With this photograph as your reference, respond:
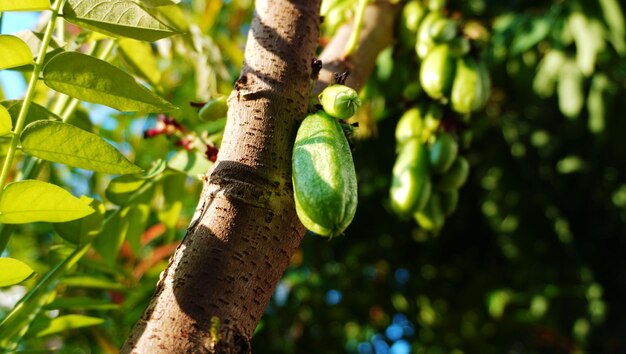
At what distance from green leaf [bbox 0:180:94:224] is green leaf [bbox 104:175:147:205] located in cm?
29

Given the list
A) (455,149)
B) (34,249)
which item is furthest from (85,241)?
(34,249)

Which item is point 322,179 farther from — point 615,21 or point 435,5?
point 615,21

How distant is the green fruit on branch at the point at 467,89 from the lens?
4.41ft

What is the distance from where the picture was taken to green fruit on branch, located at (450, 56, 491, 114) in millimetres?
1343

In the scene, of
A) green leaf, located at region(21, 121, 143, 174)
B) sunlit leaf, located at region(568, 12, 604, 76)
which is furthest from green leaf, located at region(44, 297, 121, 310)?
sunlit leaf, located at region(568, 12, 604, 76)

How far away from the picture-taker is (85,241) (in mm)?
960

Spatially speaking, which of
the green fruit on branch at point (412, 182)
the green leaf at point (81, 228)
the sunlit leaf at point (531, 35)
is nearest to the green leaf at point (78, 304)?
the green leaf at point (81, 228)

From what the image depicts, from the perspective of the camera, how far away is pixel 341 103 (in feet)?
2.75

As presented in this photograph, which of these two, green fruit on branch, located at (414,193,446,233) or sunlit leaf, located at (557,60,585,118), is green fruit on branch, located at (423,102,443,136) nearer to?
green fruit on branch, located at (414,193,446,233)

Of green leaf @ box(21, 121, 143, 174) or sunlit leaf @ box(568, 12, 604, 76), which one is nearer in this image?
green leaf @ box(21, 121, 143, 174)

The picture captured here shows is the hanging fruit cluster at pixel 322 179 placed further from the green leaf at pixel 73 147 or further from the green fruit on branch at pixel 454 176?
the green fruit on branch at pixel 454 176

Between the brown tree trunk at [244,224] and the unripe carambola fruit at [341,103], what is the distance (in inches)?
1.3

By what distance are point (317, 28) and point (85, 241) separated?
46cm

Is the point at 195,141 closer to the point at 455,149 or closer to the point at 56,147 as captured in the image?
the point at 56,147
